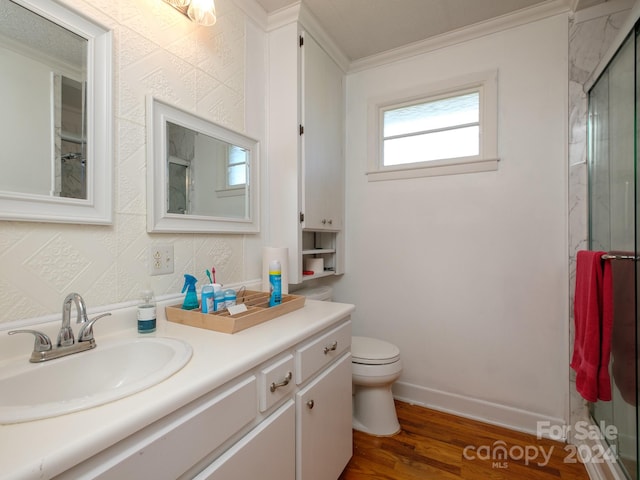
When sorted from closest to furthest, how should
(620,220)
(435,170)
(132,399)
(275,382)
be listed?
1. (132,399)
2. (275,382)
3. (620,220)
4. (435,170)

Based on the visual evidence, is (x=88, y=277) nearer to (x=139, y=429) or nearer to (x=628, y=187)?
(x=139, y=429)

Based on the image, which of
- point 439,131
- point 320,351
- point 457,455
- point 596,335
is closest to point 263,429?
point 320,351

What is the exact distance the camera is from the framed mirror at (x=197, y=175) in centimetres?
122

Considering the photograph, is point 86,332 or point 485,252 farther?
point 485,252

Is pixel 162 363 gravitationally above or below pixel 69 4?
below

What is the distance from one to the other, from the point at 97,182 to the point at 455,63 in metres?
2.14

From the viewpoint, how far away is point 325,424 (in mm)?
1240

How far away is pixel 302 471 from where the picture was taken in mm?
1086

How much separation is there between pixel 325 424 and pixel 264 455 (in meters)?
0.40

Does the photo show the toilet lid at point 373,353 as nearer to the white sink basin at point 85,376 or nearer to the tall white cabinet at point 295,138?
the tall white cabinet at point 295,138

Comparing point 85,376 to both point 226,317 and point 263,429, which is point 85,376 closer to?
point 226,317

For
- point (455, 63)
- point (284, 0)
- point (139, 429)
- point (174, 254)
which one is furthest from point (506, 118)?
point (139, 429)

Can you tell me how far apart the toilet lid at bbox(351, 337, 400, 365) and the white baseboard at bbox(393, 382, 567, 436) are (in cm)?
48

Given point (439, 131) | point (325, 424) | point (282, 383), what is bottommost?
point (325, 424)
